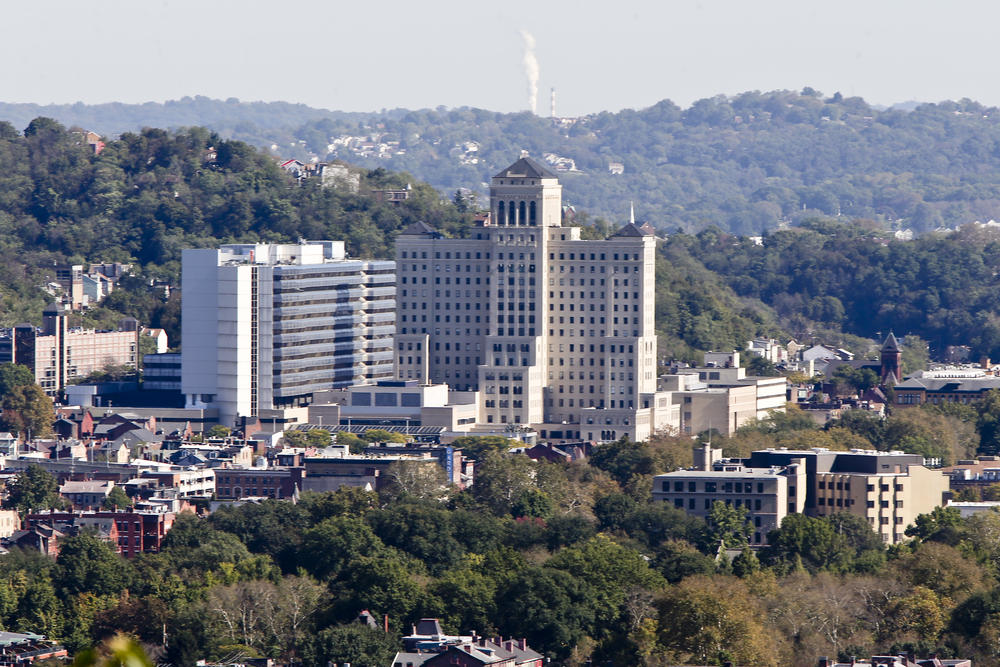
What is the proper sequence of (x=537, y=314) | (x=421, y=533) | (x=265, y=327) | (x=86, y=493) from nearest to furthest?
(x=421, y=533), (x=86, y=493), (x=537, y=314), (x=265, y=327)

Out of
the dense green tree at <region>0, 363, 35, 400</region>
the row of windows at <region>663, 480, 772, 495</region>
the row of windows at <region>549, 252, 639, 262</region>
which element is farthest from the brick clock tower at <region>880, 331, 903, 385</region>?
the row of windows at <region>663, 480, 772, 495</region>

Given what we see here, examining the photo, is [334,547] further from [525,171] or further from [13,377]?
[13,377]

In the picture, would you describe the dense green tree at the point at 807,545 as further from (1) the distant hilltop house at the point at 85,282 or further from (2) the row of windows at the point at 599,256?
(1) the distant hilltop house at the point at 85,282

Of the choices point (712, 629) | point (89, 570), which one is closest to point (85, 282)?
point (89, 570)

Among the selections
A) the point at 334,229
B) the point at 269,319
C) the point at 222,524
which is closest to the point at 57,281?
the point at 334,229

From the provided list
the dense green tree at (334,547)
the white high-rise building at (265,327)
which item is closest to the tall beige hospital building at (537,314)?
Answer: the white high-rise building at (265,327)
